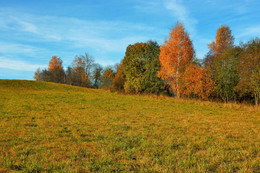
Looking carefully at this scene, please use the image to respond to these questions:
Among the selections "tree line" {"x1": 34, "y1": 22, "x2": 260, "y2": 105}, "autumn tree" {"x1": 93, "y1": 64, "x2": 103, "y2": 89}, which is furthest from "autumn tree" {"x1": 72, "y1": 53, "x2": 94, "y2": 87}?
"tree line" {"x1": 34, "y1": 22, "x2": 260, "y2": 105}

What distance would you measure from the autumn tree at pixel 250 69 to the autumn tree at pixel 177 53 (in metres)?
6.98

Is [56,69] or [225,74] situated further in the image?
[56,69]

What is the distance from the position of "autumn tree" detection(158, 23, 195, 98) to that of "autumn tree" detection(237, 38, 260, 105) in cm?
698

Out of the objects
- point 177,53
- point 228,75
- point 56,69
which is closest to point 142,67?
point 177,53

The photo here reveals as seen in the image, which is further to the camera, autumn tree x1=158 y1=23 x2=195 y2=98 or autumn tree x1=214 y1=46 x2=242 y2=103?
autumn tree x1=158 y1=23 x2=195 y2=98

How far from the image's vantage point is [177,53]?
994 inches

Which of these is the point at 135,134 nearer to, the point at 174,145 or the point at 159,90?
the point at 174,145

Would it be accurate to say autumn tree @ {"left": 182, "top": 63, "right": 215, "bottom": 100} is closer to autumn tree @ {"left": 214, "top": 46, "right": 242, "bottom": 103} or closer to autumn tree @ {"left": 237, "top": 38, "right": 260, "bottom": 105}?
autumn tree @ {"left": 214, "top": 46, "right": 242, "bottom": 103}

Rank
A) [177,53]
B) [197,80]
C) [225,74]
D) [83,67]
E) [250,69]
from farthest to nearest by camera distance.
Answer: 1. [83,67]
2. [177,53]
3. [225,74]
4. [197,80]
5. [250,69]

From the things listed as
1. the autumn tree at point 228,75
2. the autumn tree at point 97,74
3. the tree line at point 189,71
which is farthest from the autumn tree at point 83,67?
the autumn tree at point 228,75

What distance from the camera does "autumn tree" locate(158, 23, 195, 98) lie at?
24688mm

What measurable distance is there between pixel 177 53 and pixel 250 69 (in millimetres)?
9824

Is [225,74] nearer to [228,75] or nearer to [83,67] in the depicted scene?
[228,75]

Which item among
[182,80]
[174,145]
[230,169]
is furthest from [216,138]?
[182,80]
